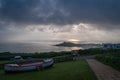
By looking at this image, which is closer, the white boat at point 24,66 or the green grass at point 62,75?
the green grass at point 62,75

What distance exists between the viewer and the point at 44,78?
855 inches

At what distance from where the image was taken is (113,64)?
2592 cm

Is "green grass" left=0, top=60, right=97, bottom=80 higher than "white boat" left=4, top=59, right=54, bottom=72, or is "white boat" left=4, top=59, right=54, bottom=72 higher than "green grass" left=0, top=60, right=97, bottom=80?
"white boat" left=4, top=59, right=54, bottom=72

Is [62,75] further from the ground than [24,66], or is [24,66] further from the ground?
[24,66]

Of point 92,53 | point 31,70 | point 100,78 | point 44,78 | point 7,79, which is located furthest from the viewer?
point 92,53

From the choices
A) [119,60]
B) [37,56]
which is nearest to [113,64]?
[119,60]

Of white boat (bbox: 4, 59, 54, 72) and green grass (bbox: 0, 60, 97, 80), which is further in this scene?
white boat (bbox: 4, 59, 54, 72)

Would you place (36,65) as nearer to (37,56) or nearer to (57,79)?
(57,79)

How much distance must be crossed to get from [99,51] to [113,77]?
1217 inches

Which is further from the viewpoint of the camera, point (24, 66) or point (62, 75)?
point (24, 66)

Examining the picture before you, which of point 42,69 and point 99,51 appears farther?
point 99,51

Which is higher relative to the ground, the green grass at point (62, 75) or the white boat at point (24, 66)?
the white boat at point (24, 66)

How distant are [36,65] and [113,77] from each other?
13.2 meters

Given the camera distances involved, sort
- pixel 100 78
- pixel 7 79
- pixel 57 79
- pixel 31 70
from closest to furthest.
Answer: pixel 100 78, pixel 57 79, pixel 7 79, pixel 31 70
